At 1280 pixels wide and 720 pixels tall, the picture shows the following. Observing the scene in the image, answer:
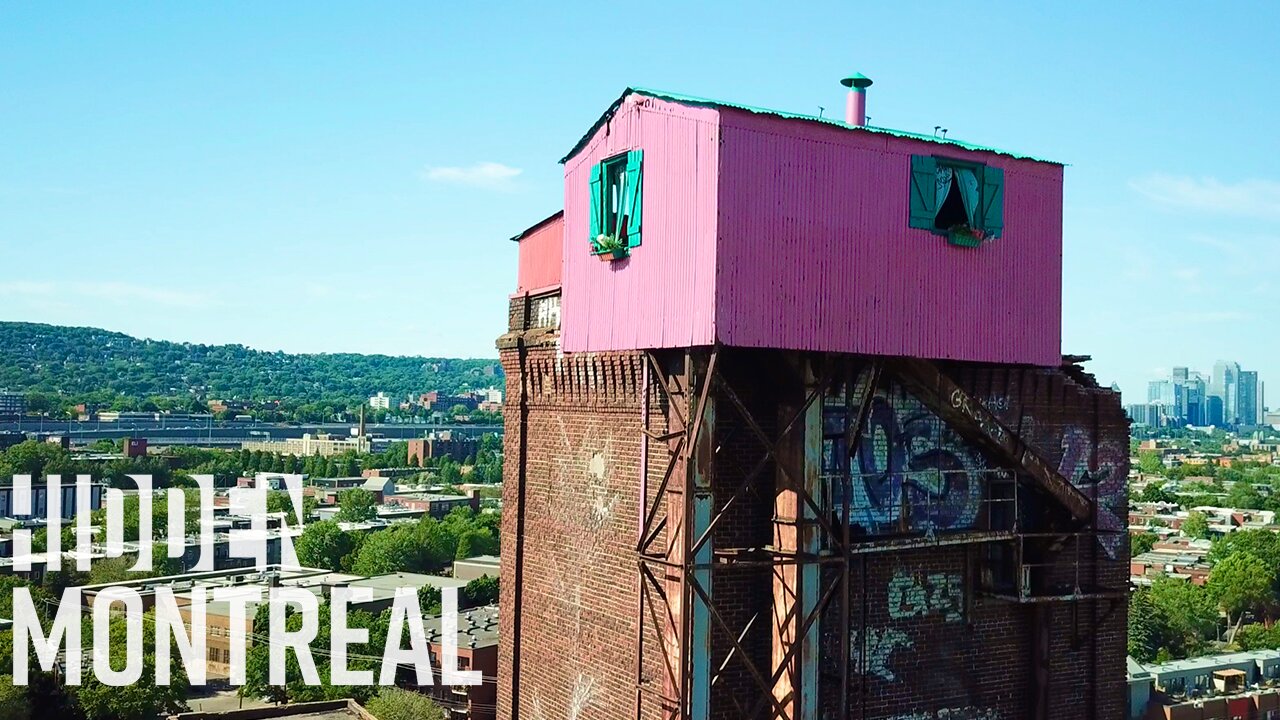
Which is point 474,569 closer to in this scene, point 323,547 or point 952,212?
point 323,547

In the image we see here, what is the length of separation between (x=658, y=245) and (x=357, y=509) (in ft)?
389

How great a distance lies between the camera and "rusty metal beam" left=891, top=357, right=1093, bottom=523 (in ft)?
52.6

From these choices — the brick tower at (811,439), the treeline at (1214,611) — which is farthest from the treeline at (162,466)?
the brick tower at (811,439)

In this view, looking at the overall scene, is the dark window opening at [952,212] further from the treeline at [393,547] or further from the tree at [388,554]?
the treeline at [393,547]

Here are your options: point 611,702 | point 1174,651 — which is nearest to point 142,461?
point 1174,651

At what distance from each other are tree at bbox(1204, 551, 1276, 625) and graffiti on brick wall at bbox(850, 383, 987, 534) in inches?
3224

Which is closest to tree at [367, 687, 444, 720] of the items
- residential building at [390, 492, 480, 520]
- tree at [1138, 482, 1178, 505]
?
residential building at [390, 492, 480, 520]

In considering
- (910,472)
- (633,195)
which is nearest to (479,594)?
(910,472)

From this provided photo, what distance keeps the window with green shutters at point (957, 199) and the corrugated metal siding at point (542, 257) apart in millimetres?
5498

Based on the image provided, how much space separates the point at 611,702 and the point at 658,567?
230cm

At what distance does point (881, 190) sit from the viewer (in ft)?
49.6

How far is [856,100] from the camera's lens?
56.1ft

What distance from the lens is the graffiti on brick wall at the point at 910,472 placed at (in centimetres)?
1641

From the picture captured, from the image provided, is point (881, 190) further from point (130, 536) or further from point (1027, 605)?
point (130, 536)
